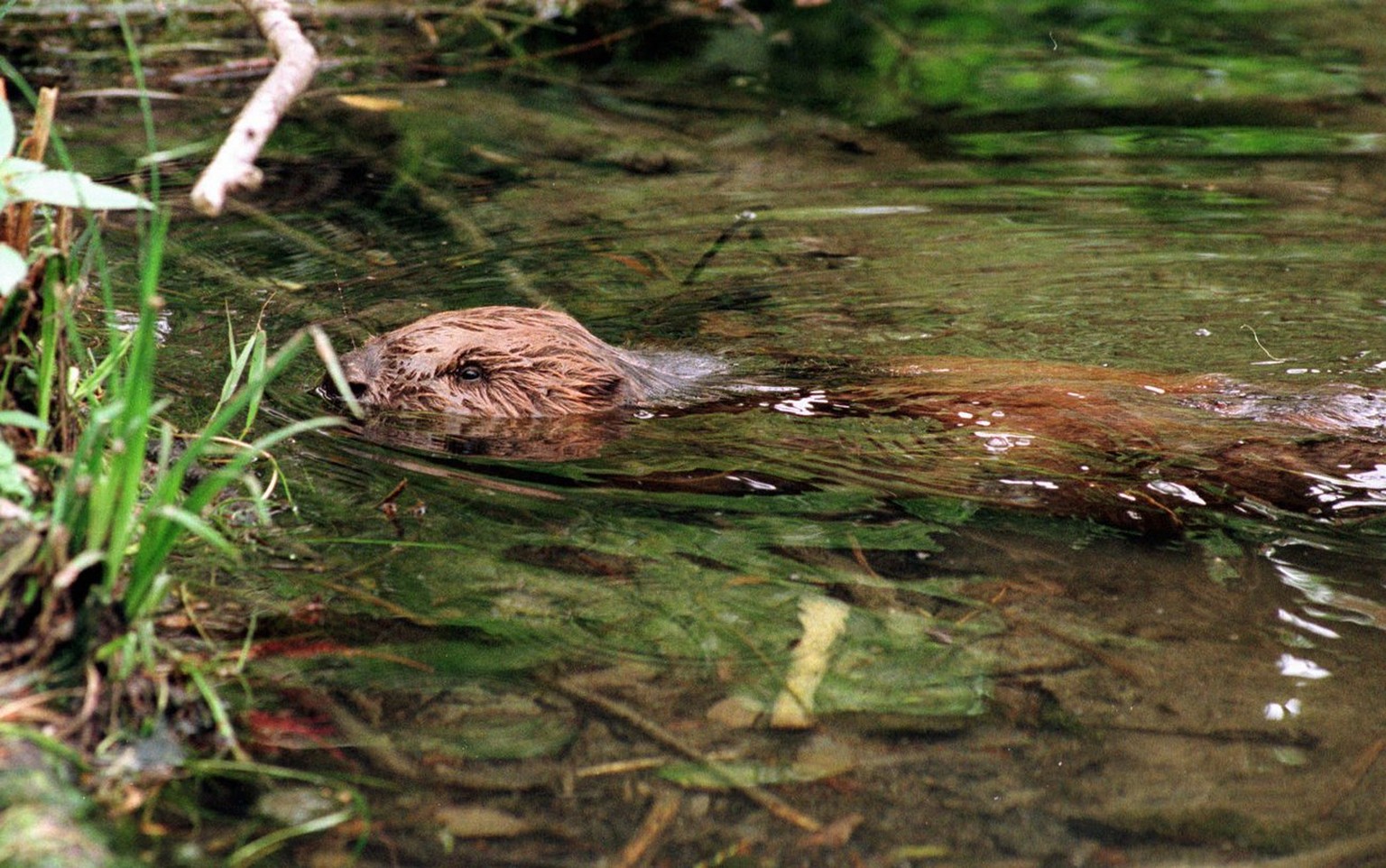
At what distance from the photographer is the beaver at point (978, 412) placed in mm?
3625

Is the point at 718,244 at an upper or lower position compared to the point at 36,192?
lower

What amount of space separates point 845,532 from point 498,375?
1325mm

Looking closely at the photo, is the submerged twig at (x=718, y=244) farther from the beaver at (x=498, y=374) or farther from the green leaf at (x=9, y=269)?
the green leaf at (x=9, y=269)

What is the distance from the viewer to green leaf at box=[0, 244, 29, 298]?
2.39 meters

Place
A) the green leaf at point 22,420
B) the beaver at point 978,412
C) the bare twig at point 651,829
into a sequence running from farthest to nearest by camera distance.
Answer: the beaver at point 978,412 → the green leaf at point 22,420 → the bare twig at point 651,829

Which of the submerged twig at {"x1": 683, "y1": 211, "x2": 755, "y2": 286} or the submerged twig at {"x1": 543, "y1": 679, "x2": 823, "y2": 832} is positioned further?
the submerged twig at {"x1": 683, "y1": 211, "x2": 755, "y2": 286}

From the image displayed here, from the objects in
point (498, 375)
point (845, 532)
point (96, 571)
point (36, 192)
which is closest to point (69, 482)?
point (96, 571)

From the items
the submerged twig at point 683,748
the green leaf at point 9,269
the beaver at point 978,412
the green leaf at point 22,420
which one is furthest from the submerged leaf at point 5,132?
the beaver at point 978,412

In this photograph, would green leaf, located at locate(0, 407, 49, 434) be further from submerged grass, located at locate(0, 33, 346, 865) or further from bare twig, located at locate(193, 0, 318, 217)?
bare twig, located at locate(193, 0, 318, 217)

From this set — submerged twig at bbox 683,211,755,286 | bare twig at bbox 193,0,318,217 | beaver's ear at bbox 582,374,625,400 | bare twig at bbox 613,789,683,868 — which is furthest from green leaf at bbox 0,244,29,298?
submerged twig at bbox 683,211,755,286

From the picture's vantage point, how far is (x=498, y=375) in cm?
427

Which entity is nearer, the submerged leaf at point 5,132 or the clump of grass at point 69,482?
the clump of grass at point 69,482

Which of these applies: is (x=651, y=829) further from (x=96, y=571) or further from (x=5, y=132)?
(x=5, y=132)

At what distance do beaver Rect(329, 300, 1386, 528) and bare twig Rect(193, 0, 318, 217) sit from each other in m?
1.02
